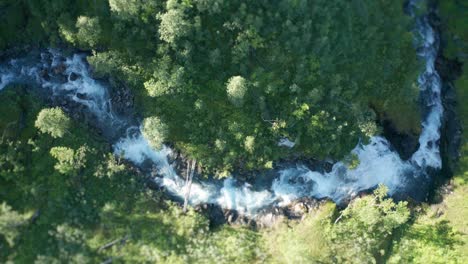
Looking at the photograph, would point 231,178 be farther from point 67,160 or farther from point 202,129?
point 67,160

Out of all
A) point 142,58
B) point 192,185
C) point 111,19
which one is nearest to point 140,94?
point 142,58

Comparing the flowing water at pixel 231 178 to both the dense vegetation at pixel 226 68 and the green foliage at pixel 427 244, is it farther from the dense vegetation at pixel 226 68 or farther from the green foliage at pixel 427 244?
the green foliage at pixel 427 244

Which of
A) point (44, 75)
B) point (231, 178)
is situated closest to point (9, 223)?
point (44, 75)

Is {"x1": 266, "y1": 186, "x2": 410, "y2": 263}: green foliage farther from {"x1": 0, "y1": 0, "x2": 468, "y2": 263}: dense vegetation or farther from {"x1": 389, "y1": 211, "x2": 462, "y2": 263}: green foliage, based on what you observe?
{"x1": 389, "y1": 211, "x2": 462, "y2": 263}: green foliage

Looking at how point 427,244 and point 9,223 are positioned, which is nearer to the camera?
point 9,223

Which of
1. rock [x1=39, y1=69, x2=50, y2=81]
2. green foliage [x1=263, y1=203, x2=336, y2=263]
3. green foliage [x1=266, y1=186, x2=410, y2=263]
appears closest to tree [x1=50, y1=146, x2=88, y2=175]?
rock [x1=39, y1=69, x2=50, y2=81]

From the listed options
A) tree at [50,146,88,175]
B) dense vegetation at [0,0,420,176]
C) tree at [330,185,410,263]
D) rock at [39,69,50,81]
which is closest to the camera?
tree at [50,146,88,175]

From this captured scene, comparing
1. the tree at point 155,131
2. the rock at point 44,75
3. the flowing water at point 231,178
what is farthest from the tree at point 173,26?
the rock at point 44,75
